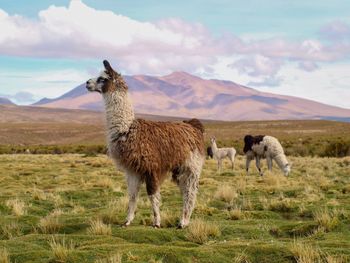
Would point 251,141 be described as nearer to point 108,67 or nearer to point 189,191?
point 189,191

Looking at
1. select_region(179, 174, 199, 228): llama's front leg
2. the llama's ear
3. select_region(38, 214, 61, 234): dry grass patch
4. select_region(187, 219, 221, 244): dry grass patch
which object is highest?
the llama's ear

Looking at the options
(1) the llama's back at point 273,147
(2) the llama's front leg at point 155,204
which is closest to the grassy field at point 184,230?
(2) the llama's front leg at point 155,204

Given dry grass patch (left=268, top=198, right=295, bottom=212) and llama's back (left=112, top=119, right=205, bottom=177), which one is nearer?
llama's back (left=112, top=119, right=205, bottom=177)

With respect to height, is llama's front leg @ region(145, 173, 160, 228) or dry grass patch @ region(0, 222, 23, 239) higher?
llama's front leg @ region(145, 173, 160, 228)

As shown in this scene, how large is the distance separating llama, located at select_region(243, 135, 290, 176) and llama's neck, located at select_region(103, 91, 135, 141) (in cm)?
1396

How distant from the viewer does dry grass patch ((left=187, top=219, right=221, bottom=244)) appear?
29.1 feet

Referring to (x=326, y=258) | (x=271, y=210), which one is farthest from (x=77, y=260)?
(x=271, y=210)

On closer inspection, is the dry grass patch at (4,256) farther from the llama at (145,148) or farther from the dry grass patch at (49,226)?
the llama at (145,148)

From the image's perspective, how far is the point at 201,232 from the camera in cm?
897

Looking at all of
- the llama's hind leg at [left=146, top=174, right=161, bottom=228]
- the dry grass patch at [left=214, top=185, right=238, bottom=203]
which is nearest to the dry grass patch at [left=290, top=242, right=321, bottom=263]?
the llama's hind leg at [left=146, top=174, right=161, bottom=228]

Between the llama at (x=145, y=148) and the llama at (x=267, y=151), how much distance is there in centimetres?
1313

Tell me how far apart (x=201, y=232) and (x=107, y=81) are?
3.41m

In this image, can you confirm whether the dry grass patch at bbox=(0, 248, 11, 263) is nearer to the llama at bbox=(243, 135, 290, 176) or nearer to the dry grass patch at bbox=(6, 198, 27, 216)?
the dry grass patch at bbox=(6, 198, 27, 216)

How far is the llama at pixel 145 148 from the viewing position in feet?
31.6
